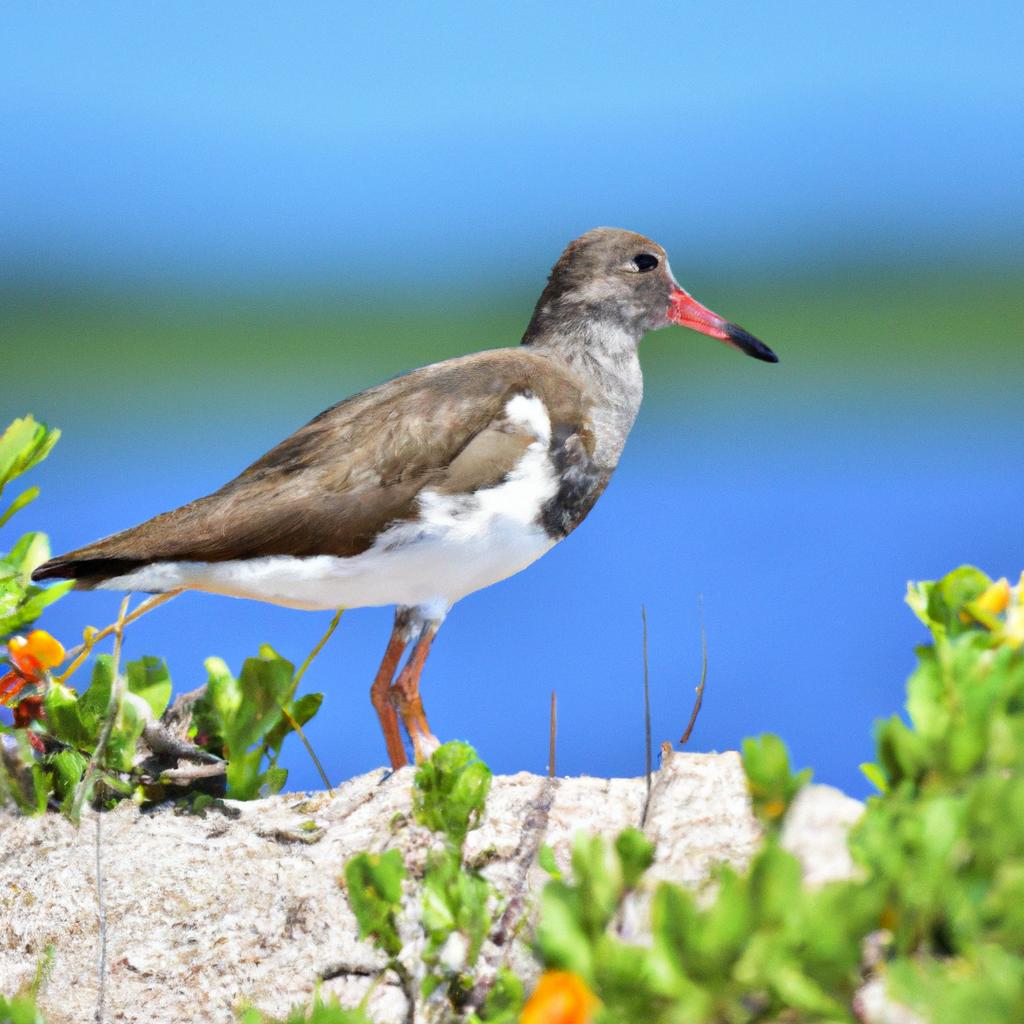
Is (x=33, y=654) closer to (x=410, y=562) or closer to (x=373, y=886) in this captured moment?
(x=410, y=562)

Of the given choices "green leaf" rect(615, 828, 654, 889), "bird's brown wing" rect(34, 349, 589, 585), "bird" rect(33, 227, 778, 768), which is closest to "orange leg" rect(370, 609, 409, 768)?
"bird" rect(33, 227, 778, 768)

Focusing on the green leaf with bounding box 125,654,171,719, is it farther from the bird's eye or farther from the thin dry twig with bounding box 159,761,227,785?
the bird's eye

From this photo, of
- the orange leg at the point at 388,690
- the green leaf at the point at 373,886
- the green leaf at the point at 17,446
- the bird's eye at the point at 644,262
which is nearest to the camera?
the green leaf at the point at 373,886

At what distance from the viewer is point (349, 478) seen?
4965 mm

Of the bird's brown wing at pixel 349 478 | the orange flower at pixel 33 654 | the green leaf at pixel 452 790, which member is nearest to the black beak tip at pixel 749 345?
the bird's brown wing at pixel 349 478

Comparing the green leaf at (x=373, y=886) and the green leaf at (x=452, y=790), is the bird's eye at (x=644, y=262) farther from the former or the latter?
the green leaf at (x=373, y=886)

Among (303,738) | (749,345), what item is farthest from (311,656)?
(749,345)

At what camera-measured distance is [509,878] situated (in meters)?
3.48

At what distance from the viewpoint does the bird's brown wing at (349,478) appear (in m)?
4.89

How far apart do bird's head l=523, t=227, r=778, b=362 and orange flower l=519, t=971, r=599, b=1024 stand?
4331 mm

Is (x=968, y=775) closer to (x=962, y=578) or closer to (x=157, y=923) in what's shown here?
(x=962, y=578)

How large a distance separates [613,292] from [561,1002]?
178 inches

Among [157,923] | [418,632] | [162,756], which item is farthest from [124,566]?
[157,923]

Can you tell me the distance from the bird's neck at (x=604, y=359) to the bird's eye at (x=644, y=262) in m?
0.31
